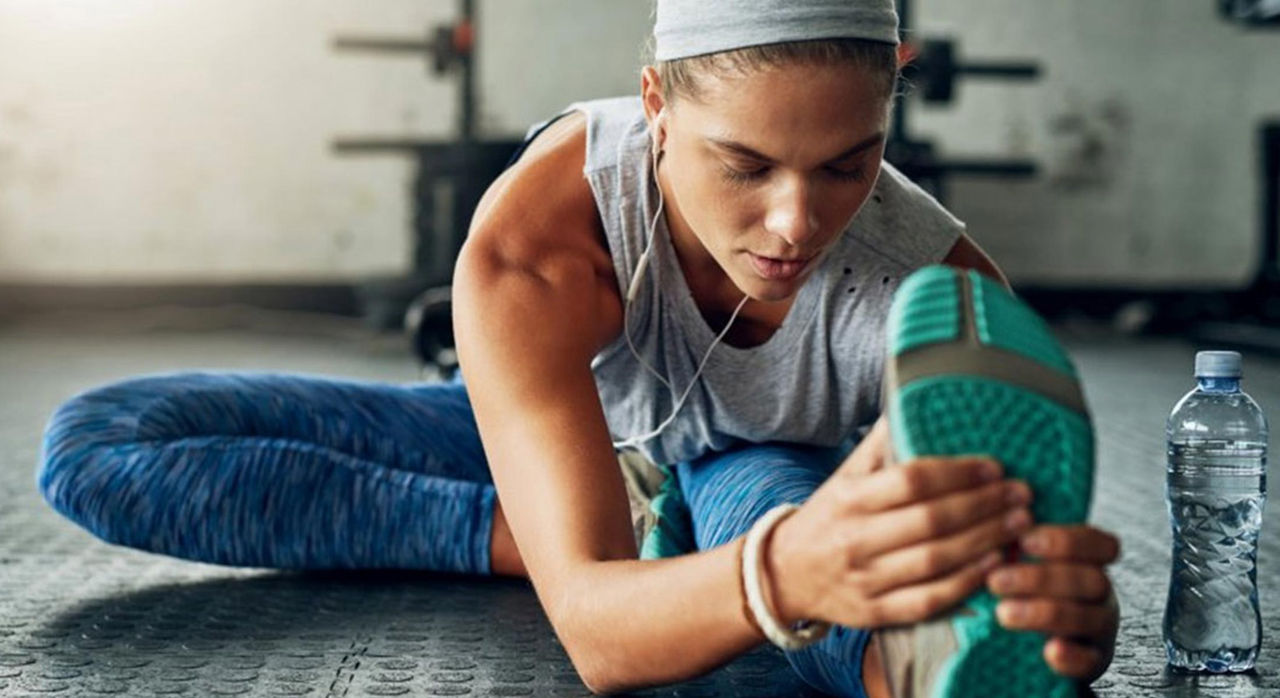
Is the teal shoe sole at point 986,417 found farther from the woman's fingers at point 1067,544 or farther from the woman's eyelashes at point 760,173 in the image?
the woman's eyelashes at point 760,173

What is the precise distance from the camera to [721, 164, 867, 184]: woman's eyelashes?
936 mm

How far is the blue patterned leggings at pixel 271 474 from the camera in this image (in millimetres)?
1479

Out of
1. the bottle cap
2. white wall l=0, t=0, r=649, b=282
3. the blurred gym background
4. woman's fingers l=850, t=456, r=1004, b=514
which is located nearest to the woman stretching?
woman's fingers l=850, t=456, r=1004, b=514

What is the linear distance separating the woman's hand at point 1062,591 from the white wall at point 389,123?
171 inches

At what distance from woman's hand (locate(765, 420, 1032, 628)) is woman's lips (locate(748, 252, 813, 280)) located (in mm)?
226

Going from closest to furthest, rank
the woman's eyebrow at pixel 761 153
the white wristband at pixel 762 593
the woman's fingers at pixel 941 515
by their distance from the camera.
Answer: the woman's fingers at pixel 941 515, the white wristband at pixel 762 593, the woman's eyebrow at pixel 761 153

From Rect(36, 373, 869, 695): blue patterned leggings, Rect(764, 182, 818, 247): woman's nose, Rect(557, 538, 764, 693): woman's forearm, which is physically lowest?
Rect(36, 373, 869, 695): blue patterned leggings

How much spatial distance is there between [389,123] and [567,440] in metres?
4.13

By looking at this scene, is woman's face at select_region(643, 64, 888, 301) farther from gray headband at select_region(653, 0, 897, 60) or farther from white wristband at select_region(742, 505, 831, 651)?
white wristband at select_region(742, 505, 831, 651)

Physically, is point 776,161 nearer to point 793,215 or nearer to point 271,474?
point 793,215

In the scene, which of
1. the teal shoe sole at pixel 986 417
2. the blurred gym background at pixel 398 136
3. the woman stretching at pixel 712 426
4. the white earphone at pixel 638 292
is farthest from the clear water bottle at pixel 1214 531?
the blurred gym background at pixel 398 136

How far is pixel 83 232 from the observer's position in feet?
16.1

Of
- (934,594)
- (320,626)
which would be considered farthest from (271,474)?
(934,594)

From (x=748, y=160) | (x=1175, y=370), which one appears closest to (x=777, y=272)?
(x=748, y=160)
